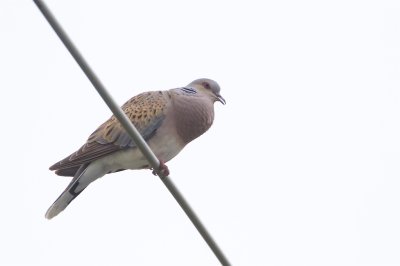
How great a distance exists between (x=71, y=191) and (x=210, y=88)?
56.5 inches

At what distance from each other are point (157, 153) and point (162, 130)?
0.55 ft

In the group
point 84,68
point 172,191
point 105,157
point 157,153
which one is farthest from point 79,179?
point 84,68

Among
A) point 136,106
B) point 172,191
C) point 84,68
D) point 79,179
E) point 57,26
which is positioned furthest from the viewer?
point 136,106

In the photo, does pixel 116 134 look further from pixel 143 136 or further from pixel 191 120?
pixel 191 120

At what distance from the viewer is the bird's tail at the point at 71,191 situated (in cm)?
525

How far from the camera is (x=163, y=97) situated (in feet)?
18.4

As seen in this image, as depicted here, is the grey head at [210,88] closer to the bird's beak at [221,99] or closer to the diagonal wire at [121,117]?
the bird's beak at [221,99]

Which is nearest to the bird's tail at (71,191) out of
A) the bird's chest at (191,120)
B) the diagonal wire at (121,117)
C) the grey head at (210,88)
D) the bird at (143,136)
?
the bird at (143,136)

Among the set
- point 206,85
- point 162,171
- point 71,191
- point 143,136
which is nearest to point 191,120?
point 143,136

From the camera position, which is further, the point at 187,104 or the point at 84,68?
the point at 187,104

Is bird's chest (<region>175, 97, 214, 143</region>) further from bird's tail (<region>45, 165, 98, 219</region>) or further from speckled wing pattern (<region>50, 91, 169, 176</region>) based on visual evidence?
bird's tail (<region>45, 165, 98, 219</region>)

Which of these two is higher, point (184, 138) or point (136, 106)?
point (136, 106)

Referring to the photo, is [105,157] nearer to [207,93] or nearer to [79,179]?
[79,179]

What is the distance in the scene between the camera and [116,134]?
214 inches
